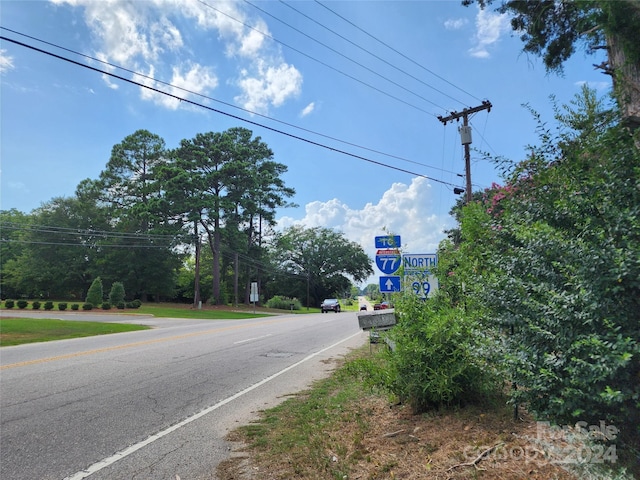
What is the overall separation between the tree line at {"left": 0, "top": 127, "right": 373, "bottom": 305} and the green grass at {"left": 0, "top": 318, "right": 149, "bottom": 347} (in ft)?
78.7

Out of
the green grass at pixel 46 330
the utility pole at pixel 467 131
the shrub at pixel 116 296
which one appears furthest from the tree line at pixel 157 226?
the utility pole at pixel 467 131

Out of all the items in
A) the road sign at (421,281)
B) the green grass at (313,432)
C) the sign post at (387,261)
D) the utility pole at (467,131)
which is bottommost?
the green grass at (313,432)

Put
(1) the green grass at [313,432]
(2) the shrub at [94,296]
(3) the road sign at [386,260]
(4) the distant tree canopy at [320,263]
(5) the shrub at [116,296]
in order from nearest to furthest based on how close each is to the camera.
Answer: (1) the green grass at [313,432] < (3) the road sign at [386,260] < (2) the shrub at [94,296] < (5) the shrub at [116,296] < (4) the distant tree canopy at [320,263]

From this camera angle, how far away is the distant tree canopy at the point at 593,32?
460 cm

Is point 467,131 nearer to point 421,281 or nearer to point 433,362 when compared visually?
point 421,281

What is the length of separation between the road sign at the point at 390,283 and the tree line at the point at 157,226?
3741 centimetres

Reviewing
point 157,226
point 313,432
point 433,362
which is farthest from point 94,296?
point 433,362

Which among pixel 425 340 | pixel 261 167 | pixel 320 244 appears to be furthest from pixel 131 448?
pixel 320 244

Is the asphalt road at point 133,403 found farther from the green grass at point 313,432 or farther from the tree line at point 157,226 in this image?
the tree line at point 157,226

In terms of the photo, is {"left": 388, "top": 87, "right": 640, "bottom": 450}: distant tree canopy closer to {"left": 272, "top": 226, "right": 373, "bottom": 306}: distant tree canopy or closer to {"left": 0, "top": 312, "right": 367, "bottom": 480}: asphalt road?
{"left": 0, "top": 312, "right": 367, "bottom": 480}: asphalt road

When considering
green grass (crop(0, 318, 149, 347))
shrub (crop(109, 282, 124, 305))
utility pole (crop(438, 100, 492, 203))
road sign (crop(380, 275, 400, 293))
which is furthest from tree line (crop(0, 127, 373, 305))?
road sign (crop(380, 275, 400, 293))

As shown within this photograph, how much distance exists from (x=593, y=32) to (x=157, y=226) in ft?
147

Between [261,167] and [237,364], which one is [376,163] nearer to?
[237,364]

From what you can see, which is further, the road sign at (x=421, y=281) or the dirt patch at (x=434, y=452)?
the road sign at (x=421, y=281)
